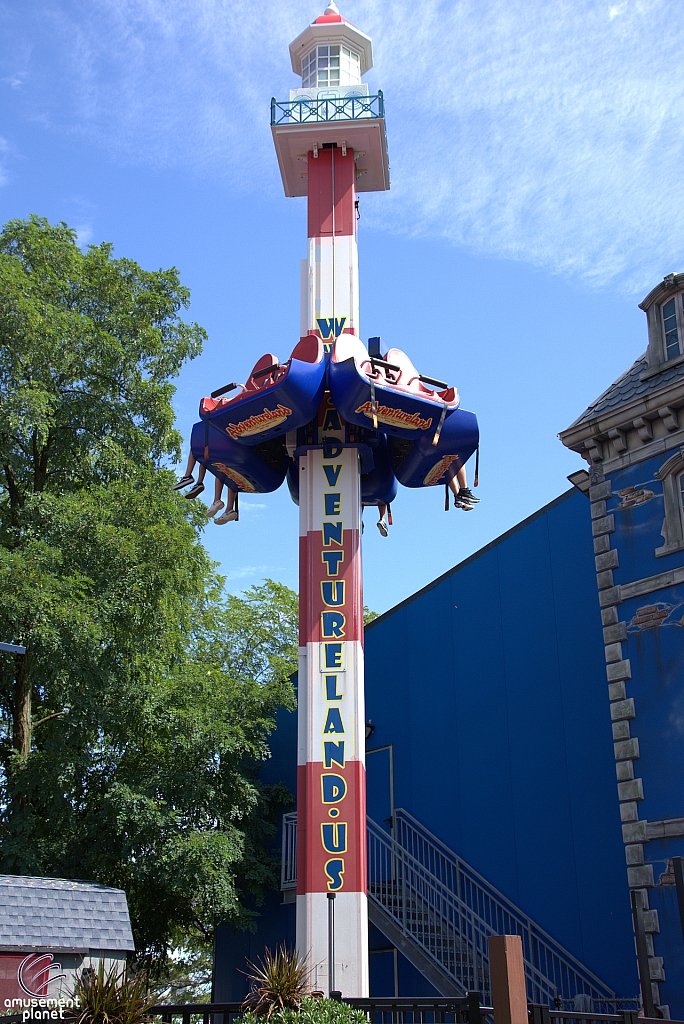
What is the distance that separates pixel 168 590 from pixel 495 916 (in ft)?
27.0

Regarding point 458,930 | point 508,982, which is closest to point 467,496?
point 458,930

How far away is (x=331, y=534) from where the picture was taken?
14.8m

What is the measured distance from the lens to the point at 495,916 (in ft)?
56.5

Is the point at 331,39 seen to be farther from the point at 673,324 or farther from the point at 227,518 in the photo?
the point at 227,518

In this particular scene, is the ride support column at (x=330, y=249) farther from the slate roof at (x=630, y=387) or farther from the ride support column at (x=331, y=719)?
the slate roof at (x=630, y=387)

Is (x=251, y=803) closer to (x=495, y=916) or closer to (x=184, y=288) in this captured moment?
(x=495, y=916)

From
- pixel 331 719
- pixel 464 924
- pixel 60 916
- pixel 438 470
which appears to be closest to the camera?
pixel 60 916

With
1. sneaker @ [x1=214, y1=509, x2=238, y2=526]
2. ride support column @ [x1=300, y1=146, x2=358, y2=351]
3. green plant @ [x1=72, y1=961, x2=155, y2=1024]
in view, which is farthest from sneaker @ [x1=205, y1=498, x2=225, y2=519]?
green plant @ [x1=72, y1=961, x2=155, y2=1024]

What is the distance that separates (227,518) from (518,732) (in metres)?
6.68

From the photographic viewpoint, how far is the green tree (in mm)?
18031

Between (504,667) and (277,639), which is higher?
(277,639)

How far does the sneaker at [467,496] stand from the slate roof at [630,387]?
2366mm

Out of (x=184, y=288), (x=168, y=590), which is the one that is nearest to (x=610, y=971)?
(x=168, y=590)

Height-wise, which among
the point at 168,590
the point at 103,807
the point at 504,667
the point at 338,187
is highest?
the point at 338,187
